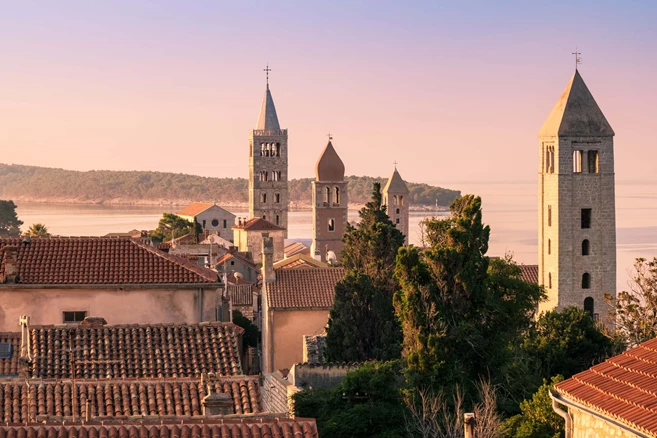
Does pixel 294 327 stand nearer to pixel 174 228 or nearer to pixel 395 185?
pixel 174 228

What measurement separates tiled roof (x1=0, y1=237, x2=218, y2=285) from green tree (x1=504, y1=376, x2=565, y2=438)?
7182 mm

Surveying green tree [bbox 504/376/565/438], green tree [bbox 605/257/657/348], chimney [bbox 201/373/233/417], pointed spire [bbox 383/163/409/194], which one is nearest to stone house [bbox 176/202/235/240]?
pointed spire [bbox 383/163/409/194]

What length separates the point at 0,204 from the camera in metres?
112

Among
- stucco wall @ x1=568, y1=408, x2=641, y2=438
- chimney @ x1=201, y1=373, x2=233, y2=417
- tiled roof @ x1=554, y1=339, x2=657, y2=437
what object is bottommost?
chimney @ x1=201, y1=373, x2=233, y2=417

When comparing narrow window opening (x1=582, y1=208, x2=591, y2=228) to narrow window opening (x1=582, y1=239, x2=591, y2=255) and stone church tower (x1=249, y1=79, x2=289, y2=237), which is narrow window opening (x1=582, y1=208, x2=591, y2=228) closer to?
narrow window opening (x1=582, y1=239, x2=591, y2=255)

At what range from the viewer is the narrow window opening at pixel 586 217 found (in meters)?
61.5

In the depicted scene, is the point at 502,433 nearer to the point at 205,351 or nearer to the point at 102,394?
the point at 205,351

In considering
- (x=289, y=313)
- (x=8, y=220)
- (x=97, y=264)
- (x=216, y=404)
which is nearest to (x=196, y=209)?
(x=8, y=220)

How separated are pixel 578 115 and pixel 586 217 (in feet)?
16.3

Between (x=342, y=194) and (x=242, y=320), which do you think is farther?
(x=342, y=194)

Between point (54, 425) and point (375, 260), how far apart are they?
24.3 metres

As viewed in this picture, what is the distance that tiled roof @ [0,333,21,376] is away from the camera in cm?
1945

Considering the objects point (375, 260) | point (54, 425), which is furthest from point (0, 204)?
point (54, 425)

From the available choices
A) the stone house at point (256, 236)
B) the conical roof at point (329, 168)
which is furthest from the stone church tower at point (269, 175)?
the conical roof at point (329, 168)
